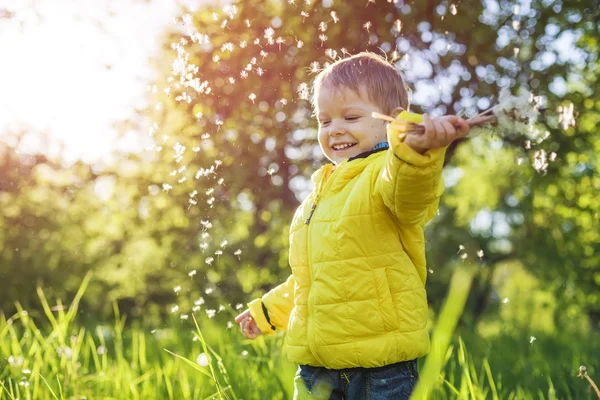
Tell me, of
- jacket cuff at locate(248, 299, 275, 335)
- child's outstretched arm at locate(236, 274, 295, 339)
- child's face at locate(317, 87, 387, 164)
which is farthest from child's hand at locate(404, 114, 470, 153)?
jacket cuff at locate(248, 299, 275, 335)

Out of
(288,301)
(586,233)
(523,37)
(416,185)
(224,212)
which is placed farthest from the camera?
(586,233)

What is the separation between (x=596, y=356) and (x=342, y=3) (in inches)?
103

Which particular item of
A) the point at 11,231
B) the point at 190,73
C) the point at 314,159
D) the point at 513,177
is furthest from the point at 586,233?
the point at 11,231

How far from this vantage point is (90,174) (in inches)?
228

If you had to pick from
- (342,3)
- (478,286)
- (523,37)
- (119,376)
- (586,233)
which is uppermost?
(342,3)

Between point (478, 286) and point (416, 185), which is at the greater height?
point (416, 185)

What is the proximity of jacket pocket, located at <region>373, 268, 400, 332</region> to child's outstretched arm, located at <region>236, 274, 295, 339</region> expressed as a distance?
454mm

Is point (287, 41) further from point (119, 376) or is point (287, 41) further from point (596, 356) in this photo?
point (596, 356)

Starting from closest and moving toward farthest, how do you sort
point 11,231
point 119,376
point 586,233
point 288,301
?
point 288,301, point 119,376, point 586,233, point 11,231

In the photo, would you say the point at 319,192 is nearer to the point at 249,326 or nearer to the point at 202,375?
the point at 249,326

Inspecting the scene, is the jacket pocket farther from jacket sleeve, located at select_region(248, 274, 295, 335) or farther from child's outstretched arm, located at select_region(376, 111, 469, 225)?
jacket sleeve, located at select_region(248, 274, 295, 335)

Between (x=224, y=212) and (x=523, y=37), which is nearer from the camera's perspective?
(x=523, y=37)

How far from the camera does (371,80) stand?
79.4 inches

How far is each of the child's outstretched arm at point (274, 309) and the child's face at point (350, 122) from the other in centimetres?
50
